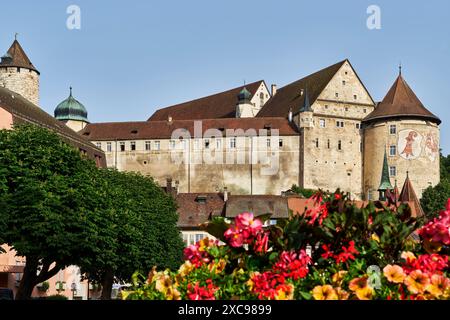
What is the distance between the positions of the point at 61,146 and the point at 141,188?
21.6 m

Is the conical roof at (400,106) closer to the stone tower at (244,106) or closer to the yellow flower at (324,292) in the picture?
the stone tower at (244,106)

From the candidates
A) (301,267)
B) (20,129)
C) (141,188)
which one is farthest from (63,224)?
(301,267)

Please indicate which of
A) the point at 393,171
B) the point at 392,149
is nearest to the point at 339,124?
the point at 392,149

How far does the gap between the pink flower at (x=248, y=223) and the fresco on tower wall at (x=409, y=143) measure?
11948cm

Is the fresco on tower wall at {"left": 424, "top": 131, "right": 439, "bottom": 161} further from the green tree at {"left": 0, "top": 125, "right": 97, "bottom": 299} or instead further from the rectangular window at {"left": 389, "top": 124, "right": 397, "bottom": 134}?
the green tree at {"left": 0, "top": 125, "right": 97, "bottom": 299}

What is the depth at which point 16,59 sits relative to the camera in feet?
404

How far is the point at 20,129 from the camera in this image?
151 ft

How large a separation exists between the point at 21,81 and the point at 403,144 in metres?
52.8

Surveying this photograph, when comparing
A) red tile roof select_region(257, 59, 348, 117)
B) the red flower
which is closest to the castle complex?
red tile roof select_region(257, 59, 348, 117)

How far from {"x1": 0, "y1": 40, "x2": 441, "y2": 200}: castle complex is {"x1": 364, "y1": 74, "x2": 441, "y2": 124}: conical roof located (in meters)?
0.17

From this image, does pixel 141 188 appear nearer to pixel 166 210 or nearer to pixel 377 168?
pixel 166 210

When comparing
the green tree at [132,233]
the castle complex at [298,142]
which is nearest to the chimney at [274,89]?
the castle complex at [298,142]

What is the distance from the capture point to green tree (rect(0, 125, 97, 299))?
38.7 meters

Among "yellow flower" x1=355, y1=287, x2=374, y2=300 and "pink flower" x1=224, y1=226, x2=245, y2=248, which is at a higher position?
"pink flower" x1=224, y1=226, x2=245, y2=248
